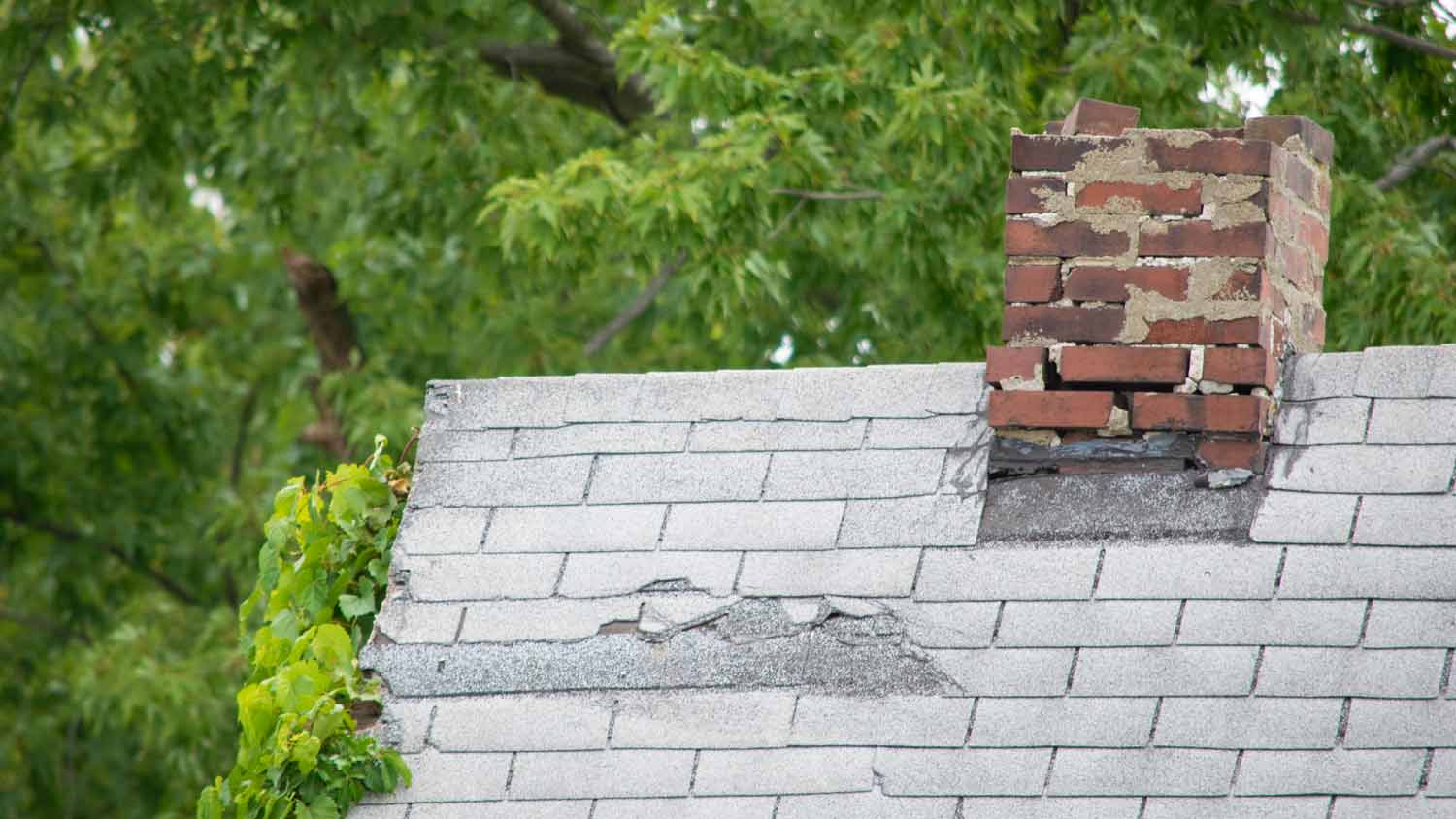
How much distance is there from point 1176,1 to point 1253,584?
495 centimetres

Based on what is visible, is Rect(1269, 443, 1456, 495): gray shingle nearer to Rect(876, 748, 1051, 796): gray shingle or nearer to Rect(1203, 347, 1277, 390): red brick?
Rect(1203, 347, 1277, 390): red brick

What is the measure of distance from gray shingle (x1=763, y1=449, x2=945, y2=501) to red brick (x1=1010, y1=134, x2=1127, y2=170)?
2.23 feet

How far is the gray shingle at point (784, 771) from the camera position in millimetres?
3420

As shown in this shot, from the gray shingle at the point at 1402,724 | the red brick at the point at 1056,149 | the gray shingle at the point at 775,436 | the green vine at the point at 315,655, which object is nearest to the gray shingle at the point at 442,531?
the green vine at the point at 315,655

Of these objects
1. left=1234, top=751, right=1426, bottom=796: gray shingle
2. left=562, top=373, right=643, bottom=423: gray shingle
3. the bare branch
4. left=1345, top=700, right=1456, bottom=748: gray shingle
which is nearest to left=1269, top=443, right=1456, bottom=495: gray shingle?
left=1345, top=700, right=1456, bottom=748: gray shingle

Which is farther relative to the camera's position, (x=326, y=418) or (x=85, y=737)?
(x=85, y=737)

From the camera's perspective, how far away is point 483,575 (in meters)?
3.92

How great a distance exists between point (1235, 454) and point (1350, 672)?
556 millimetres

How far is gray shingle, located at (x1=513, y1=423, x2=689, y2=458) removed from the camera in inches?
160

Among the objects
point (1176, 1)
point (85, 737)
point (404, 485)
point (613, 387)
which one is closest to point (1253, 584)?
point (613, 387)

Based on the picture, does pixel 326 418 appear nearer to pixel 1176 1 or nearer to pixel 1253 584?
pixel 1176 1

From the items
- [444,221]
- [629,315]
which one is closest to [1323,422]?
[444,221]

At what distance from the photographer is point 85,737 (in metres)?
13.7

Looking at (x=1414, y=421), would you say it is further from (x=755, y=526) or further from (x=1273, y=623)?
(x=755, y=526)
